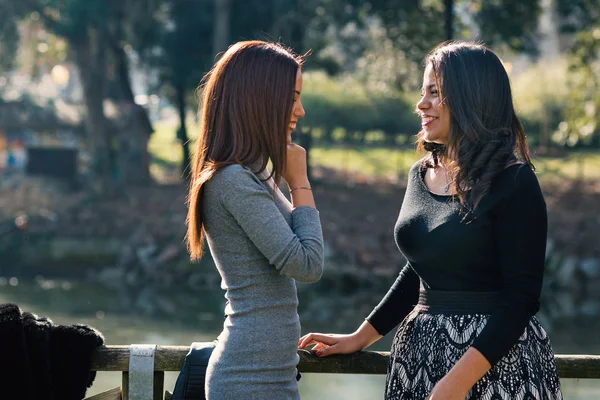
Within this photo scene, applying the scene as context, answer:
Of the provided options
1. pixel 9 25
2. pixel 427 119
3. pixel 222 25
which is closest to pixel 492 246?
pixel 427 119

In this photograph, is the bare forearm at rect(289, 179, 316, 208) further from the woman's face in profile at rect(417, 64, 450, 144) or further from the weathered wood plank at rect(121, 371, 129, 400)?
the weathered wood plank at rect(121, 371, 129, 400)

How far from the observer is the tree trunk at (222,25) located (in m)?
20.0

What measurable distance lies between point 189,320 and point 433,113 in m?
12.5

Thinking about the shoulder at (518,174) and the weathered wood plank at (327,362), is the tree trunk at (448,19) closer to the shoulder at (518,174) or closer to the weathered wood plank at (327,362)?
the weathered wood plank at (327,362)

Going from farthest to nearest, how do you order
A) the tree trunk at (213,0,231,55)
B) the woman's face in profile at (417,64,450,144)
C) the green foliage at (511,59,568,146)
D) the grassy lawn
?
1. the green foliage at (511,59,568,146)
2. the grassy lawn
3. the tree trunk at (213,0,231,55)
4. the woman's face in profile at (417,64,450,144)

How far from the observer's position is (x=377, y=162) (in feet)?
93.8

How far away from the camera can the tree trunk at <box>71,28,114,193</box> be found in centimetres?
2181

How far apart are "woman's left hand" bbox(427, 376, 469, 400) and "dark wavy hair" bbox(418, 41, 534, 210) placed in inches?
17.4

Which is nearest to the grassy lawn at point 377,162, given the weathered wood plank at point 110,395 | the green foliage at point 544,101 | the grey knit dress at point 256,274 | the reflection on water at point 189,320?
the green foliage at point 544,101

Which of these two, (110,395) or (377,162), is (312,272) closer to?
(110,395)

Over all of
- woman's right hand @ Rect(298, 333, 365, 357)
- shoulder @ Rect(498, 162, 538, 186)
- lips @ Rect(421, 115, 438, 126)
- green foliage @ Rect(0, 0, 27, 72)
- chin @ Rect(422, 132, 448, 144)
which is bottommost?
woman's right hand @ Rect(298, 333, 365, 357)

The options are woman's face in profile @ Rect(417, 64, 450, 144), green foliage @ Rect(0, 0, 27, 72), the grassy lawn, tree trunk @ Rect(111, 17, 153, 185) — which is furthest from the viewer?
the grassy lawn

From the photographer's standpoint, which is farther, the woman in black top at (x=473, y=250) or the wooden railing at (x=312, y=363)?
the wooden railing at (x=312, y=363)

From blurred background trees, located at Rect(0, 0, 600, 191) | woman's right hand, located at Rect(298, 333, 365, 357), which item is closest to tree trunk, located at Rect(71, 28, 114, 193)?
blurred background trees, located at Rect(0, 0, 600, 191)
